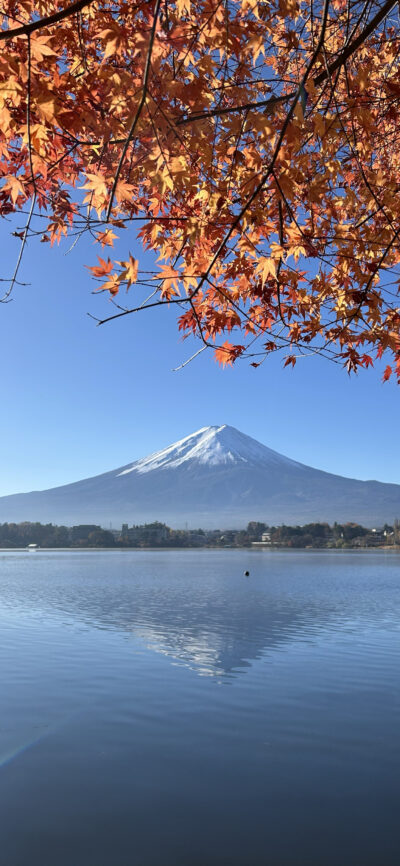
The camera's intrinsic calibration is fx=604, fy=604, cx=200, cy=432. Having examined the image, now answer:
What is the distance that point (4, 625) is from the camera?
1903cm

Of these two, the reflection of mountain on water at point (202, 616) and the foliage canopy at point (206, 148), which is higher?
the foliage canopy at point (206, 148)

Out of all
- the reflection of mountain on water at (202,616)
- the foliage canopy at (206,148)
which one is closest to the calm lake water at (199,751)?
the reflection of mountain on water at (202,616)

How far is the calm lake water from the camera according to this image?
17.4ft

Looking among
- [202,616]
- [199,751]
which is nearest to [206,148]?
[199,751]

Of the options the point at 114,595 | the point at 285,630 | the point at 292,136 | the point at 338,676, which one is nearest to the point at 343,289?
the point at 292,136

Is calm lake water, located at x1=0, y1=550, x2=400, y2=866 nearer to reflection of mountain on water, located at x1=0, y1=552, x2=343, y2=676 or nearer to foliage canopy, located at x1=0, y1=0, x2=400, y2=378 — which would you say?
reflection of mountain on water, located at x1=0, y1=552, x2=343, y2=676

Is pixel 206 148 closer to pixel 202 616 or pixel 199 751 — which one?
pixel 199 751

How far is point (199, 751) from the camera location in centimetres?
756

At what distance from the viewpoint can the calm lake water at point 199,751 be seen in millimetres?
5312

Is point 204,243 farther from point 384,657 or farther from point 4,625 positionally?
point 4,625

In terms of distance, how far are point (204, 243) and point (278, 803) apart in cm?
561

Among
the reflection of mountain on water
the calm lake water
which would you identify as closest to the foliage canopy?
the calm lake water

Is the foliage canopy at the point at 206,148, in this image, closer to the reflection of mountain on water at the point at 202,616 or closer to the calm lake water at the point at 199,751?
the calm lake water at the point at 199,751

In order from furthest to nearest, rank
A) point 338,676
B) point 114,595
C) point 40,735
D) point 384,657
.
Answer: point 114,595
point 384,657
point 338,676
point 40,735
